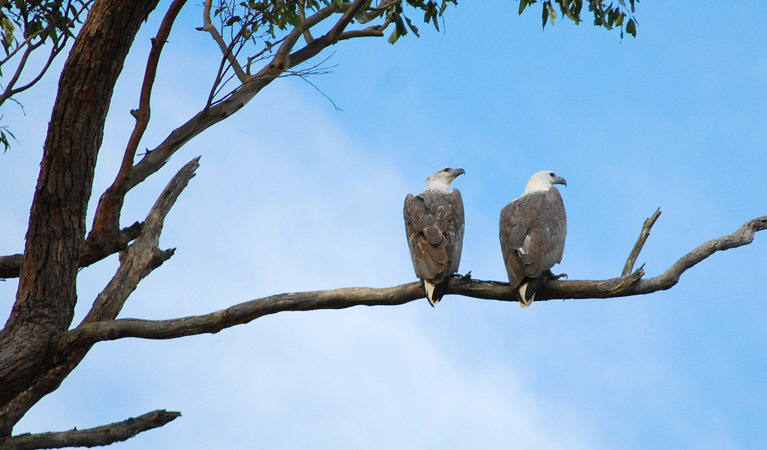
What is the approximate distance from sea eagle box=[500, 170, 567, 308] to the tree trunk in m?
3.56

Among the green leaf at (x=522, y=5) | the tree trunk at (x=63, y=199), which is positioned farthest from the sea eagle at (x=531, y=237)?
the tree trunk at (x=63, y=199)

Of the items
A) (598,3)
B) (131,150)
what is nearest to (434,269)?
(131,150)

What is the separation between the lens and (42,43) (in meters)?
7.86

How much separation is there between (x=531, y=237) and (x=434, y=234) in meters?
0.88

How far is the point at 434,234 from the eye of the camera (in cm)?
716

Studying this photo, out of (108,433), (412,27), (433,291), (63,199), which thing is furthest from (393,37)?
(108,433)

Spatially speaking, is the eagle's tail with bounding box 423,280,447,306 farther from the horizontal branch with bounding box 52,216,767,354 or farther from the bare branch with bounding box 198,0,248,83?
the bare branch with bounding box 198,0,248,83

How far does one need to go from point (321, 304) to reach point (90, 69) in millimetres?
2487

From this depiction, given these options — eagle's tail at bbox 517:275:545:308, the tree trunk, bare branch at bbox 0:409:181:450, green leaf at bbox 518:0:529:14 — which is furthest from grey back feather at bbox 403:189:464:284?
the tree trunk

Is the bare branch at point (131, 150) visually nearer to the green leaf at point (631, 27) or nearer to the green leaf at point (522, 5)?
the green leaf at point (522, 5)

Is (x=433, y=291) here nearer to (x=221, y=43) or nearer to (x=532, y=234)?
(x=532, y=234)

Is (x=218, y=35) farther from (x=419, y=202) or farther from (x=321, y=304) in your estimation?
(x=321, y=304)

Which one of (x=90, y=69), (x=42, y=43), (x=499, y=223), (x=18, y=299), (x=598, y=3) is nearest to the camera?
(x=90, y=69)

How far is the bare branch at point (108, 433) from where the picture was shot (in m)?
6.20
